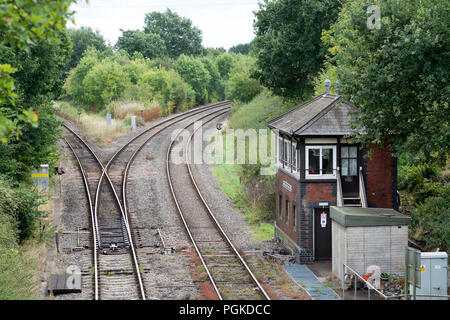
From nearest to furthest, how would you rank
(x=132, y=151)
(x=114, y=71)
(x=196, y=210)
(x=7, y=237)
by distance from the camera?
(x=7, y=237) < (x=196, y=210) < (x=132, y=151) < (x=114, y=71)

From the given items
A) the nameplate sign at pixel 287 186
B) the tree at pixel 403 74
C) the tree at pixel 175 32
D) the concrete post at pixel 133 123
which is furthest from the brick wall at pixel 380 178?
the tree at pixel 175 32

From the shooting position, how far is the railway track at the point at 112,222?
15.3 metres

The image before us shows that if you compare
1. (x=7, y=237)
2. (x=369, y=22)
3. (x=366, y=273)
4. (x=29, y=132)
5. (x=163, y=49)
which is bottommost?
(x=366, y=273)

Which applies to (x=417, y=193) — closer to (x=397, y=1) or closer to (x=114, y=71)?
(x=397, y=1)

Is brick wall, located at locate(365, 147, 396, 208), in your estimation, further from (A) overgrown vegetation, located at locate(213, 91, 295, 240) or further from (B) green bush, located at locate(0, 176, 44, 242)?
(B) green bush, located at locate(0, 176, 44, 242)

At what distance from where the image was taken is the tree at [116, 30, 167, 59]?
80.4 m

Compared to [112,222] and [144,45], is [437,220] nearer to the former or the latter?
[112,222]

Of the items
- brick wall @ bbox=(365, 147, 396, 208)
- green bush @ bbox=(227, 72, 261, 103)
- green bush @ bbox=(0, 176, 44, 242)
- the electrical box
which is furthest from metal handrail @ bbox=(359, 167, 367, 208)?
green bush @ bbox=(227, 72, 261, 103)

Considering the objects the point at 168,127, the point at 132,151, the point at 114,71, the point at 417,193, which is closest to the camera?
the point at 417,193

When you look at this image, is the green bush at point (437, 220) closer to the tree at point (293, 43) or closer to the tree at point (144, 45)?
the tree at point (293, 43)

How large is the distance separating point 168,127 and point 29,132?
20.4 metres

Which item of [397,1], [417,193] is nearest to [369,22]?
[397,1]

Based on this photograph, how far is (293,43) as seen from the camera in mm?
33719

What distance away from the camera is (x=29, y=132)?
22844 millimetres
